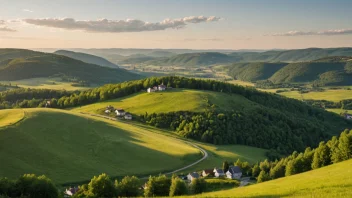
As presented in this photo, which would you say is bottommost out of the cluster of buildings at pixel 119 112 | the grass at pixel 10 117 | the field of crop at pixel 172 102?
the cluster of buildings at pixel 119 112

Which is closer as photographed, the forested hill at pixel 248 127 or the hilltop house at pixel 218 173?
the hilltop house at pixel 218 173

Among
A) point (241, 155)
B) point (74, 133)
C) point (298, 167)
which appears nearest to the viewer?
point (298, 167)

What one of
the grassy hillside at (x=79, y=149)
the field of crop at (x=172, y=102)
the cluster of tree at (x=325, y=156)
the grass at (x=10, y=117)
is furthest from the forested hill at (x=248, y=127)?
Answer: the cluster of tree at (x=325, y=156)

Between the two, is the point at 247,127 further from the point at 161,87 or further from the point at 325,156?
the point at 325,156

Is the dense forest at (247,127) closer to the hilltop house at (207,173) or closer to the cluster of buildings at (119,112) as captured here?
the cluster of buildings at (119,112)

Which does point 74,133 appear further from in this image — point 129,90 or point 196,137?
point 129,90

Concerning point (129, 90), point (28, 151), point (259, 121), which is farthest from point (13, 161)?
point (129, 90)

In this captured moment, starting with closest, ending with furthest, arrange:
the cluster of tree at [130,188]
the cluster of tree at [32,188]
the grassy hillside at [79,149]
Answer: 1. the cluster of tree at [32,188]
2. the cluster of tree at [130,188]
3. the grassy hillside at [79,149]
